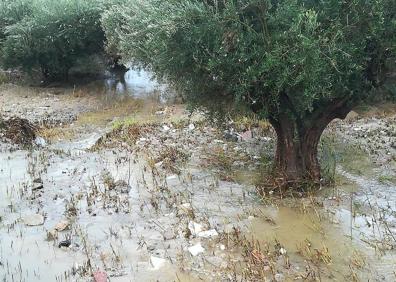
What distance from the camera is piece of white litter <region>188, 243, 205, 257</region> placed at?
688 cm

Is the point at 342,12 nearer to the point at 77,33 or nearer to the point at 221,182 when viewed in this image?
the point at 221,182

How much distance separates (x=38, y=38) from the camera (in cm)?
1764

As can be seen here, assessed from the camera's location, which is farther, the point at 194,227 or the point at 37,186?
the point at 37,186

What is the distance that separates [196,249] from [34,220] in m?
2.66

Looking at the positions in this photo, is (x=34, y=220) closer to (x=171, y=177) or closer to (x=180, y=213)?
(x=180, y=213)

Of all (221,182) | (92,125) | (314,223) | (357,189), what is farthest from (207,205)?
(92,125)

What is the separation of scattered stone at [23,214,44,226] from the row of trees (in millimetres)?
3062

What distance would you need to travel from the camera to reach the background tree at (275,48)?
7590mm

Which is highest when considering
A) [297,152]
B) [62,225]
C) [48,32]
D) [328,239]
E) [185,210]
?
[48,32]

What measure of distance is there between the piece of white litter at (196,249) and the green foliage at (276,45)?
2421mm

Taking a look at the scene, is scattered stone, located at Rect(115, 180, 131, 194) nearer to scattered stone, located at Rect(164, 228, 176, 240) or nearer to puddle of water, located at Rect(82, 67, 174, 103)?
scattered stone, located at Rect(164, 228, 176, 240)

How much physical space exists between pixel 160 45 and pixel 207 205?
8.63 feet

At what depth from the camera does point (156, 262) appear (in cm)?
669

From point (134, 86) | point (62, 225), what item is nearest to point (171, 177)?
point (62, 225)
